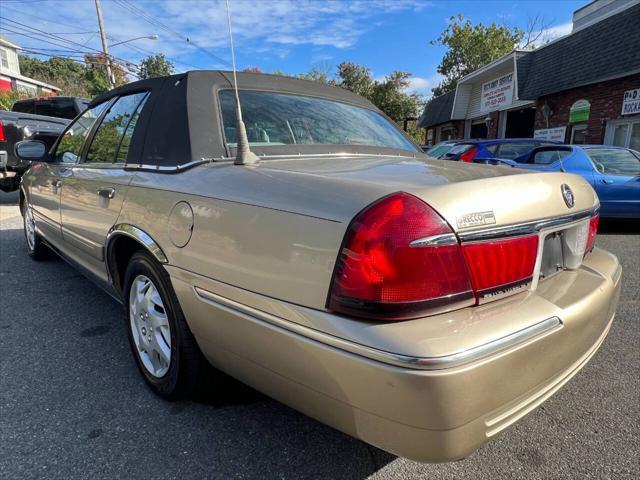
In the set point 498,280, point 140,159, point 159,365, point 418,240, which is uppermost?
point 140,159

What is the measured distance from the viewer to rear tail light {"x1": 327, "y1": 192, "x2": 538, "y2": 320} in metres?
1.33

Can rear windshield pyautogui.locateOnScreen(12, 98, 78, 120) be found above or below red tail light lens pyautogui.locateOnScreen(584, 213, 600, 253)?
above

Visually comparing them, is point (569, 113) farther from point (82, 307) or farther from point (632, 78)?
point (82, 307)

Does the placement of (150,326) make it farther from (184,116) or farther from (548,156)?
(548,156)

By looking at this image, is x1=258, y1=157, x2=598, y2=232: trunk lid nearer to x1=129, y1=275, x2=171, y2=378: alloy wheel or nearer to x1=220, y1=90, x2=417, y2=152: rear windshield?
x1=220, y1=90, x2=417, y2=152: rear windshield

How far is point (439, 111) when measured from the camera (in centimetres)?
2427

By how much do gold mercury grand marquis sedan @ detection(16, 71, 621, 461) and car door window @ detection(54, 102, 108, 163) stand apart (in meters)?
1.12

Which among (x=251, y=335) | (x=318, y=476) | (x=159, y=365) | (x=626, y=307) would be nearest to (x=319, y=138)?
(x=251, y=335)

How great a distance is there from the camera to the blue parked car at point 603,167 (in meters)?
6.78

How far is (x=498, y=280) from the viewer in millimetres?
1468

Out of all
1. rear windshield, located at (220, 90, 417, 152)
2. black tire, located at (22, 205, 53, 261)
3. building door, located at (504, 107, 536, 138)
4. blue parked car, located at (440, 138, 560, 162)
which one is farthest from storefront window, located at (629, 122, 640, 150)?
black tire, located at (22, 205, 53, 261)

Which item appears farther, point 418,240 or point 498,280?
point 498,280

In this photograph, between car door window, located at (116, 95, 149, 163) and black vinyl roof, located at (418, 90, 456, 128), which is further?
black vinyl roof, located at (418, 90, 456, 128)

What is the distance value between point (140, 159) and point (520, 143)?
307 inches
